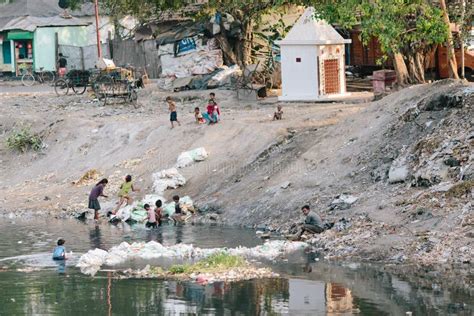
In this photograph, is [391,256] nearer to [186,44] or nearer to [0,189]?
[0,189]

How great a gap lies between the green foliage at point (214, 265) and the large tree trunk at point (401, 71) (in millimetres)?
14268

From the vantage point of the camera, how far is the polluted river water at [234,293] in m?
20.4

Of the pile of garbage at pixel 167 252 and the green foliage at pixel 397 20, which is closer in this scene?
the pile of garbage at pixel 167 252

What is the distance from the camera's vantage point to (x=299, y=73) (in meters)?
39.6

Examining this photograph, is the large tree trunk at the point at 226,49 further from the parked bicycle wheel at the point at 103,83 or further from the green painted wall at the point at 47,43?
the green painted wall at the point at 47,43

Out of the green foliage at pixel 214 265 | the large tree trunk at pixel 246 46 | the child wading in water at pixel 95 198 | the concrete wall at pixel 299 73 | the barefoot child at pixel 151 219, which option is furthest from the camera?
the large tree trunk at pixel 246 46

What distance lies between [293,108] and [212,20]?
9002 mm

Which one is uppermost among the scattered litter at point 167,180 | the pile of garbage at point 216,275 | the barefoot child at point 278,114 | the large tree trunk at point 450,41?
the large tree trunk at point 450,41

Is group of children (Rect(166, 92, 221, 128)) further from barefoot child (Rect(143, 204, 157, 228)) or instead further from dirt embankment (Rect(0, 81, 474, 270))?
barefoot child (Rect(143, 204, 157, 228))

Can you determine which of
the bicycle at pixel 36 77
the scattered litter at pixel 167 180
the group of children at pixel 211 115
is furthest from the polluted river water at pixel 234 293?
the bicycle at pixel 36 77

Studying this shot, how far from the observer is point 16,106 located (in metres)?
44.7

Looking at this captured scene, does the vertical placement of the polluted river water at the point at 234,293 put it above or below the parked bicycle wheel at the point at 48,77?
below

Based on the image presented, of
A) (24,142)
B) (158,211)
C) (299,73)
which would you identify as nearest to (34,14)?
(24,142)

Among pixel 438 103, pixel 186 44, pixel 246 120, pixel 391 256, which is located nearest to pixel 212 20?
pixel 186 44
